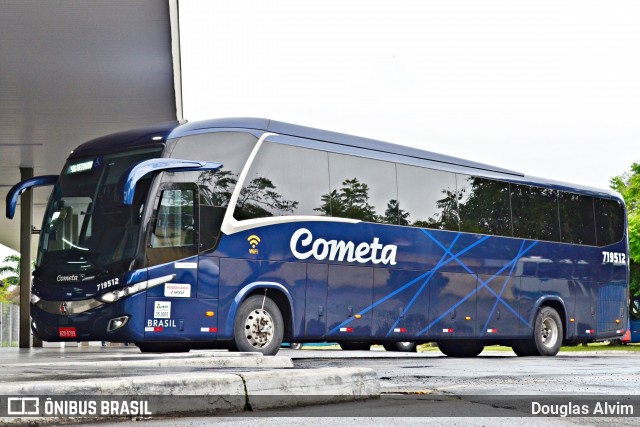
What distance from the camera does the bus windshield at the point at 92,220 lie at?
13.6m

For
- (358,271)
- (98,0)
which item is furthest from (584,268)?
(98,0)

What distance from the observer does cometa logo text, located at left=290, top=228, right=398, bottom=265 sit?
15.1 metres

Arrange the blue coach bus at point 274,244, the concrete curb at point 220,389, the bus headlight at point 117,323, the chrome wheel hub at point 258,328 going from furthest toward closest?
the chrome wheel hub at point 258,328, the blue coach bus at point 274,244, the bus headlight at point 117,323, the concrete curb at point 220,389

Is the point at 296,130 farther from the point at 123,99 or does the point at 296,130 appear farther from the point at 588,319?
the point at 588,319

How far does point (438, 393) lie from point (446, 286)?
9722mm

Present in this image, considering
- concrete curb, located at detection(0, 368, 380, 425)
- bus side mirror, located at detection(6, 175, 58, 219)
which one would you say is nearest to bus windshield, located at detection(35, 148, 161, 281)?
bus side mirror, located at detection(6, 175, 58, 219)

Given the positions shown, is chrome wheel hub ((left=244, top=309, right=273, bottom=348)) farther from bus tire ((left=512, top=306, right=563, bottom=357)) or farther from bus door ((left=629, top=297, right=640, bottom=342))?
bus door ((left=629, top=297, right=640, bottom=342))

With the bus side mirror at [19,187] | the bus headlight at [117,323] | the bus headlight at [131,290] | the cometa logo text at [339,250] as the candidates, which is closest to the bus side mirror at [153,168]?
the bus headlight at [131,290]

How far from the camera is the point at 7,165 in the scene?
95.5ft

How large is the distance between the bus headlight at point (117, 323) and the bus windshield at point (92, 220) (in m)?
0.67

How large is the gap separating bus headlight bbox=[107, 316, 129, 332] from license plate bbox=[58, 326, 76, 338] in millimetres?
676

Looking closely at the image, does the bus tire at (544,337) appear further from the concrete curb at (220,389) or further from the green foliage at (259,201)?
the concrete curb at (220,389)

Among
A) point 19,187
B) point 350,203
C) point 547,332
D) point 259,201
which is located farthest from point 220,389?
point 547,332

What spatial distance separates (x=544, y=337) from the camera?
792 inches
